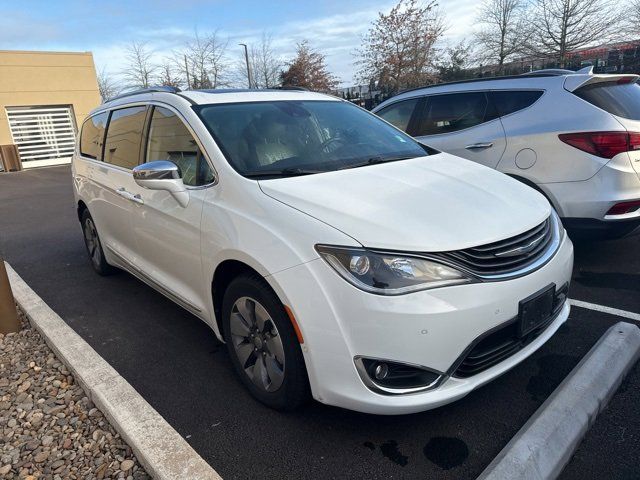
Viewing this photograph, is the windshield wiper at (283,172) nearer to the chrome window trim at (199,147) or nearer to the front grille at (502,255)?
the chrome window trim at (199,147)

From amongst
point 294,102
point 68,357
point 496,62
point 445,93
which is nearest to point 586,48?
point 496,62

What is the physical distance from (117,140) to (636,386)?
165 inches

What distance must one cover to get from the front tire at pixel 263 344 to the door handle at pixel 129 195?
1263 millimetres

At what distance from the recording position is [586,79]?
4.23 metres

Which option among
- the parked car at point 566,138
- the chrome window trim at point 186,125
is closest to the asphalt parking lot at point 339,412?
the parked car at point 566,138

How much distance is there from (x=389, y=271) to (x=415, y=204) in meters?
0.51

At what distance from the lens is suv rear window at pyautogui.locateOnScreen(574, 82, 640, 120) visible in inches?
160

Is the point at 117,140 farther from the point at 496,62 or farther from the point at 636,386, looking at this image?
the point at 496,62

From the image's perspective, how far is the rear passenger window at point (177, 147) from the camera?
114 inches

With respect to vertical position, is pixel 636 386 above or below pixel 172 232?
below

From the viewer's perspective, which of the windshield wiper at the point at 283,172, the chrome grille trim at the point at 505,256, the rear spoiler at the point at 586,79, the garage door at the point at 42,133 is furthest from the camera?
the garage door at the point at 42,133

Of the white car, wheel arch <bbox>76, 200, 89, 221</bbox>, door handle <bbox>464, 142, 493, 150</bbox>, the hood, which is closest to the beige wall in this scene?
wheel arch <bbox>76, 200, 89, 221</bbox>

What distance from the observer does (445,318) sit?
198 centimetres

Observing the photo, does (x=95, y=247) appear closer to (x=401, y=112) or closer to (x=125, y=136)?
(x=125, y=136)
